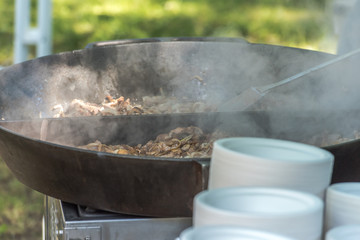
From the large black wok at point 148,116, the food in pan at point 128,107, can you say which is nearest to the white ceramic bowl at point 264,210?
the large black wok at point 148,116

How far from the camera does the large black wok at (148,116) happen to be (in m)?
1.43

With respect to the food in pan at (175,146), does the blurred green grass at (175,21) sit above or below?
above

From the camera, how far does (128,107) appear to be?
7.82 ft

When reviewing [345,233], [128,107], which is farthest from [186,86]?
[345,233]

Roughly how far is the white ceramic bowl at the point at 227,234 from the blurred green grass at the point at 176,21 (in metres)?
6.30

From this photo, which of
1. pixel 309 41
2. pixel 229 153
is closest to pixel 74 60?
pixel 229 153

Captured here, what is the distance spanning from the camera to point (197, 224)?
98 cm

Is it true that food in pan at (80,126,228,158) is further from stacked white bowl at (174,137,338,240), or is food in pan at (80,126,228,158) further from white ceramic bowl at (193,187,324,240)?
white ceramic bowl at (193,187,324,240)

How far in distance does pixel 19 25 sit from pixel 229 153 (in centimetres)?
365

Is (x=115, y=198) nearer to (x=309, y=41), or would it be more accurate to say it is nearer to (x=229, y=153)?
(x=229, y=153)

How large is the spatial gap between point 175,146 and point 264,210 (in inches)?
36.7

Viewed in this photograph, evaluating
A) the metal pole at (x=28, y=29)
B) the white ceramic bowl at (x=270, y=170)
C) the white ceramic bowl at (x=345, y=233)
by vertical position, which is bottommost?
the white ceramic bowl at (x=345, y=233)

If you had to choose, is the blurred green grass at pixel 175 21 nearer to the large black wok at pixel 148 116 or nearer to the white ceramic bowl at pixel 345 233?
the large black wok at pixel 148 116

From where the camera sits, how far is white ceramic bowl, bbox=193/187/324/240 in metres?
0.92
